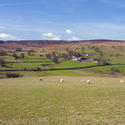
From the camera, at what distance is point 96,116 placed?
11609 mm

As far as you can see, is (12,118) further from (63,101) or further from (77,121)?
(63,101)

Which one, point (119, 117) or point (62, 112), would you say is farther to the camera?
point (62, 112)

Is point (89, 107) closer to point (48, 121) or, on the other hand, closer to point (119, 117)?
point (119, 117)

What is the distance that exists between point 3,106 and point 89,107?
6954 mm

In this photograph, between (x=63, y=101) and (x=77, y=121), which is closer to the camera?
(x=77, y=121)

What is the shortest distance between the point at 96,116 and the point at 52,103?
466 centimetres

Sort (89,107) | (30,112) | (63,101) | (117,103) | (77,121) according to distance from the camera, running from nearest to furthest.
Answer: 1. (77,121)
2. (30,112)
3. (89,107)
4. (117,103)
5. (63,101)

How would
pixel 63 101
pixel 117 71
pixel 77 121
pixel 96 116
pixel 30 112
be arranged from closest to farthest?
pixel 77 121 → pixel 96 116 → pixel 30 112 → pixel 63 101 → pixel 117 71

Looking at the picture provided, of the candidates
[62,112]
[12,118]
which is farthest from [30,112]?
[62,112]

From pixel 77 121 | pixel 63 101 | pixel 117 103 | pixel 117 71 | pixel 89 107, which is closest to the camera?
pixel 77 121

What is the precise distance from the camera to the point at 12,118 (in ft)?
37.2

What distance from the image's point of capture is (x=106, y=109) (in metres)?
13.1

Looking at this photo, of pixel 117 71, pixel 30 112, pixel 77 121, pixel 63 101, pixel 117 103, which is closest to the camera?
A: pixel 77 121

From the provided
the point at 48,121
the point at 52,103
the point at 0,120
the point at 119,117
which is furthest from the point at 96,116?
the point at 0,120
